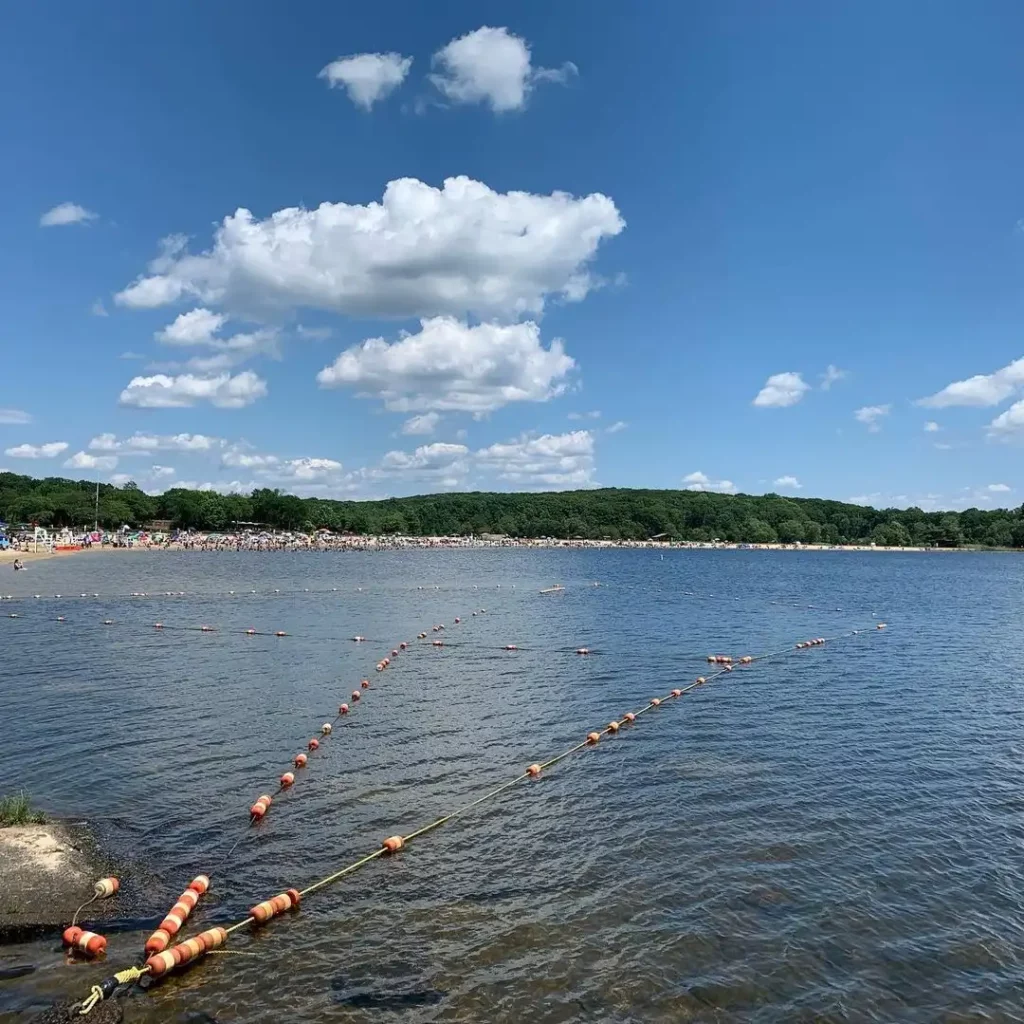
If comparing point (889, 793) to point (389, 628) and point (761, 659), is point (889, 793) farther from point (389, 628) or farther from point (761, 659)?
point (389, 628)

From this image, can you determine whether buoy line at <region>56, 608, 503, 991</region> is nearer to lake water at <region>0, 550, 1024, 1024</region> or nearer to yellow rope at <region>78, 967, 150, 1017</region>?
yellow rope at <region>78, 967, 150, 1017</region>

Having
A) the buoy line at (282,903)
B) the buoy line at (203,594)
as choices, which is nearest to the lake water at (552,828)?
the buoy line at (282,903)

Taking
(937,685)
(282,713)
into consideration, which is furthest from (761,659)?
(282,713)

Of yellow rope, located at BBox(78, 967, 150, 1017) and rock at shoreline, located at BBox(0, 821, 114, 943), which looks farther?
rock at shoreline, located at BBox(0, 821, 114, 943)

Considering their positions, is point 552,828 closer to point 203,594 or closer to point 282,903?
point 282,903

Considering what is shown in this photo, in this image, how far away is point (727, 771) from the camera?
1989cm

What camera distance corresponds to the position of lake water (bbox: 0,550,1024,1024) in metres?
10.7

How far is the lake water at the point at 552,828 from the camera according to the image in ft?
35.0

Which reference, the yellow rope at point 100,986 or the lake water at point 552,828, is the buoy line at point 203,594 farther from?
the yellow rope at point 100,986

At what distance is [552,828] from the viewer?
16.0 meters

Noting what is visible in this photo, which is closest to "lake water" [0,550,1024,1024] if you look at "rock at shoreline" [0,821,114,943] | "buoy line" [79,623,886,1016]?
"buoy line" [79,623,886,1016]

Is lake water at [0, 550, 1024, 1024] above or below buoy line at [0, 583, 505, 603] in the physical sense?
below

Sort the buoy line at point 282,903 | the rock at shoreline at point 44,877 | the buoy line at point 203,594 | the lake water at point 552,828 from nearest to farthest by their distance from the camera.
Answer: the buoy line at point 282,903, the lake water at point 552,828, the rock at shoreline at point 44,877, the buoy line at point 203,594

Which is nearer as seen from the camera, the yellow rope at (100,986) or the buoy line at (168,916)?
the yellow rope at (100,986)
